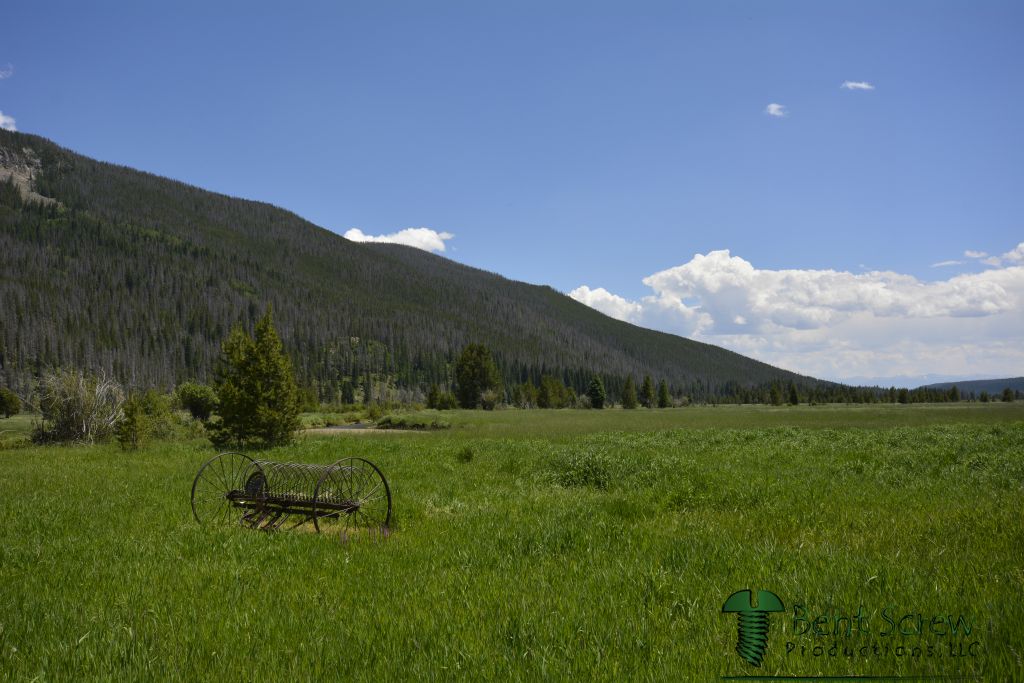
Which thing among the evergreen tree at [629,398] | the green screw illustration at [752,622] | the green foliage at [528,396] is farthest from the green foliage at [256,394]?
the evergreen tree at [629,398]

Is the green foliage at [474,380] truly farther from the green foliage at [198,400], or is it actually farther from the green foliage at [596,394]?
the green foliage at [198,400]

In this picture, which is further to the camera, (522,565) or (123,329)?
(123,329)

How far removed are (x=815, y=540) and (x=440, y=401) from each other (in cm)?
9711

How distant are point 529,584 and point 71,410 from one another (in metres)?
43.2

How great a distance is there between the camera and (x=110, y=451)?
30.0 m

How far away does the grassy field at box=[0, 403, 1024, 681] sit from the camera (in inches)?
199

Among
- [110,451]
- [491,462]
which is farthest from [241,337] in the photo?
[491,462]

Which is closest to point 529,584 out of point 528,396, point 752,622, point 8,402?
point 752,622

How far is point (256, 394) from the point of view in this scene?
1336 inches

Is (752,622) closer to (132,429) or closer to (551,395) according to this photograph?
(132,429)

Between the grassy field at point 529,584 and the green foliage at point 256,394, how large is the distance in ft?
61.4

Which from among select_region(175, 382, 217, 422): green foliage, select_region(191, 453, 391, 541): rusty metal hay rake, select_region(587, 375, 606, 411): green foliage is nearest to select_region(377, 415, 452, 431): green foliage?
select_region(175, 382, 217, 422): green foliage

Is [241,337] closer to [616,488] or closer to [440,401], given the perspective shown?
[616,488]

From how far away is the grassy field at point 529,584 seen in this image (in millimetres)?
5062
